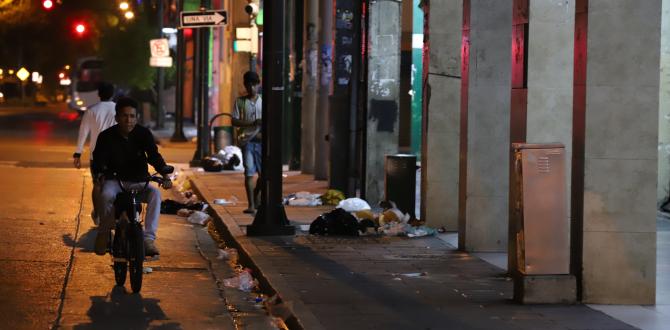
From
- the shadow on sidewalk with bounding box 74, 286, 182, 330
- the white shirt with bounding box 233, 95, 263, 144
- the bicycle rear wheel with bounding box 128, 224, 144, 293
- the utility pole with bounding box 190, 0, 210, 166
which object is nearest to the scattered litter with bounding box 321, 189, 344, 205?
the white shirt with bounding box 233, 95, 263, 144

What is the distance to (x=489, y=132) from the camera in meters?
A: 12.5

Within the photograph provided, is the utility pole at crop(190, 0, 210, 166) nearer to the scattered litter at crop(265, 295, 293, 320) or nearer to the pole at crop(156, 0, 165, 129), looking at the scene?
the pole at crop(156, 0, 165, 129)

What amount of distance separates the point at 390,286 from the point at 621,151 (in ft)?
7.61

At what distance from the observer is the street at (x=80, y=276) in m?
9.18

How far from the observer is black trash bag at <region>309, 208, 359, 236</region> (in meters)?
14.0

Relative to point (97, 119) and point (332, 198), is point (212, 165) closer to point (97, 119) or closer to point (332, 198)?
point (332, 198)

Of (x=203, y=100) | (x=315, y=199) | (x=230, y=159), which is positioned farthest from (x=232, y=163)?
(x=315, y=199)

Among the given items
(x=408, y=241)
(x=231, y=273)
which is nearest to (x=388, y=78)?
(x=408, y=241)

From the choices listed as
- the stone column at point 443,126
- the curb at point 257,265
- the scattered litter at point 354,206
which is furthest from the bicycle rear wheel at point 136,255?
the scattered litter at point 354,206

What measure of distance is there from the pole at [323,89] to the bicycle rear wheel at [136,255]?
38.9 ft

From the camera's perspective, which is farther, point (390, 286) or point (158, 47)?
point (158, 47)

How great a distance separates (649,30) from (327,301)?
3.23 m

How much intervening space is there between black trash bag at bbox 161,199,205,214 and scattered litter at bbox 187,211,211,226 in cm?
74

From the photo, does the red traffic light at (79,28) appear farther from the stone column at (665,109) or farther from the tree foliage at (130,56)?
the stone column at (665,109)
